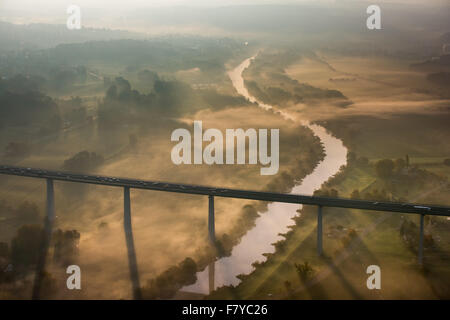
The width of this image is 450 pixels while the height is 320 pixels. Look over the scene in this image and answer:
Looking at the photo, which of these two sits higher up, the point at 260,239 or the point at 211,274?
the point at 260,239

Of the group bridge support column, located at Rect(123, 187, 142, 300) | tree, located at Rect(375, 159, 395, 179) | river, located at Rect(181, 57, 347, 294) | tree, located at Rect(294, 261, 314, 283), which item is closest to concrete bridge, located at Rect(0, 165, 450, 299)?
bridge support column, located at Rect(123, 187, 142, 300)

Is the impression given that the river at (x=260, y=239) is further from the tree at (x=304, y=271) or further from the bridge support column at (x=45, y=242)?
the bridge support column at (x=45, y=242)

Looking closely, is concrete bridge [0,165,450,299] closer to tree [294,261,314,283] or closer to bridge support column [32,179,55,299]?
bridge support column [32,179,55,299]

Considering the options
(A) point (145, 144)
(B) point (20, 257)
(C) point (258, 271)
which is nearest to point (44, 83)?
(A) point (145, 144)

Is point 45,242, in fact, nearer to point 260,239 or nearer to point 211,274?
point 211,274

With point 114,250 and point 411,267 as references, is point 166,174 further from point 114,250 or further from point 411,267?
point 411,267

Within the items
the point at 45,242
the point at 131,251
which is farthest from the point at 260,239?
the point at 45,242
